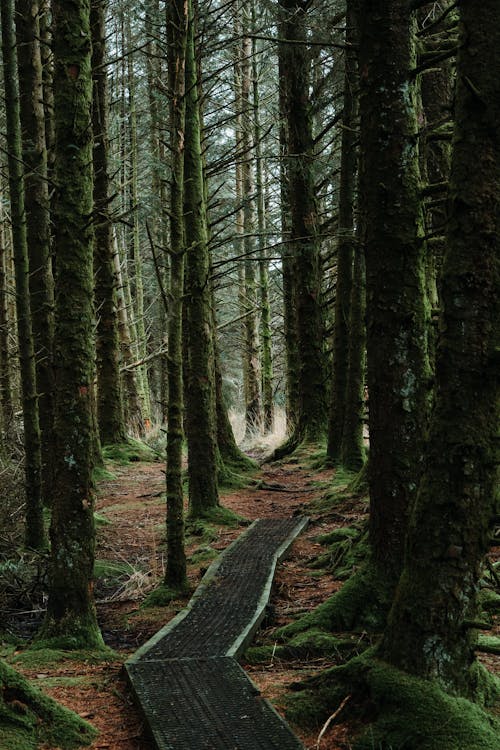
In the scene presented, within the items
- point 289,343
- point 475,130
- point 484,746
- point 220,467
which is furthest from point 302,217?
point 484,746

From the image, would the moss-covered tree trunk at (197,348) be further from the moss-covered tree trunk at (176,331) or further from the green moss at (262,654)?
the green moss at (262,654)

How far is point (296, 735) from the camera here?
387 centimetres

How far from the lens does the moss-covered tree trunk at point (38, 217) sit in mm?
9984

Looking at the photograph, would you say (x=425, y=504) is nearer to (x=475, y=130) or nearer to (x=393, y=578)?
(x=475, y=130)

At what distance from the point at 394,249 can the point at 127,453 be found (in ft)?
40.4

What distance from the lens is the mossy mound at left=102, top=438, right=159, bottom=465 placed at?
54.0 ft

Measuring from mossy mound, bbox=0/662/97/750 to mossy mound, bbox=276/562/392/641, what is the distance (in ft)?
7.20

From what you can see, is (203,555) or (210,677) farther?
(203,555)

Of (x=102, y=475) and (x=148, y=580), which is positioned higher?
(x=102, y=475)

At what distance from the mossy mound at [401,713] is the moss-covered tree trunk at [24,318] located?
5160 millimetres

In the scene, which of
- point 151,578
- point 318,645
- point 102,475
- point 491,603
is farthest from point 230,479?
point 318,645

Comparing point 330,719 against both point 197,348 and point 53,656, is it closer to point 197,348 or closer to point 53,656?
point 53,656

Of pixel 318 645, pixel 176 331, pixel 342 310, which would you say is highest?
pixel 342 310

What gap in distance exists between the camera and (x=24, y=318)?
838 centimetres
